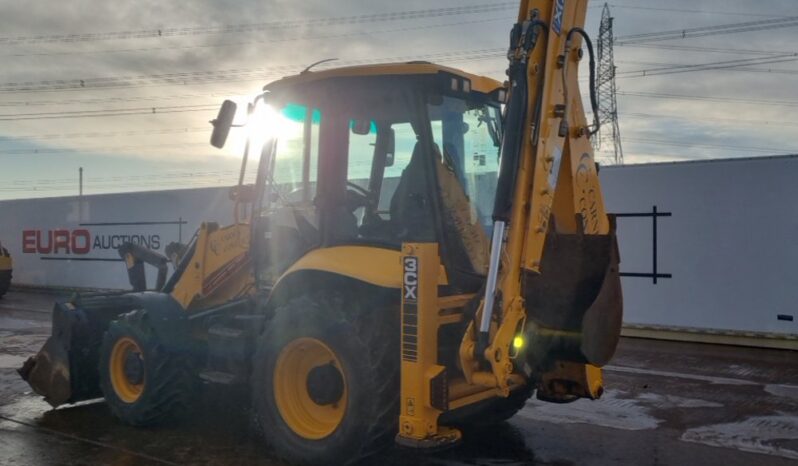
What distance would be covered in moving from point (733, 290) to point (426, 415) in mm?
8424

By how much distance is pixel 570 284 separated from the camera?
518cm

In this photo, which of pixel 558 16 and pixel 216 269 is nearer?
pixel 558 16

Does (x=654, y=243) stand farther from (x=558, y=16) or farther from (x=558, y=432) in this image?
(x=558, y=16)

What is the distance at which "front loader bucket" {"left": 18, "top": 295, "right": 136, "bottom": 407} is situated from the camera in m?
7.00

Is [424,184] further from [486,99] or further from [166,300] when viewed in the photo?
[166,300]

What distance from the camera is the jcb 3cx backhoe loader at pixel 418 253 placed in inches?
187

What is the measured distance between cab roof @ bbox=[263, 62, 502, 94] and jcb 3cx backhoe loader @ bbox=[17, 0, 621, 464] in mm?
18

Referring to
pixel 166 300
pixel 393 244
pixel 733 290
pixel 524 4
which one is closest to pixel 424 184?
pixel 393 244

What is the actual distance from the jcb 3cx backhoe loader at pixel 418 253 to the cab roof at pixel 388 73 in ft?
0.06

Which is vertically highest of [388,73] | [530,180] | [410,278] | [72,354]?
[388,73]

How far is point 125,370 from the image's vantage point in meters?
6.72

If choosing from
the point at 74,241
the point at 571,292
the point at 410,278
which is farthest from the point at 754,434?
the point at 74,241

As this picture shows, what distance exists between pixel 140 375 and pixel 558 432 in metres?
3.53

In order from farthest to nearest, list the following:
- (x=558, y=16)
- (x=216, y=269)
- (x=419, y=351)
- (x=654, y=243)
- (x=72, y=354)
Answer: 1. (x=654, y=243)
2. (x=72, y=354)
3. (x=216, y=269)
4. (x=558, y=16)
5. (x=419, y=351)
